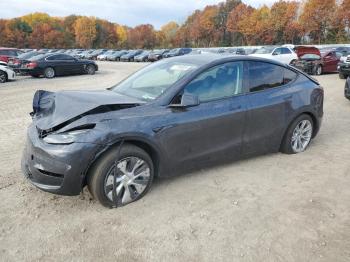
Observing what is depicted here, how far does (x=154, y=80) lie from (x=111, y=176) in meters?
1.61

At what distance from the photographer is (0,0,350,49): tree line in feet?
205

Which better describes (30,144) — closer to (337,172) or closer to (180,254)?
(180,254)

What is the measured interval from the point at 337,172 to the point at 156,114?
2.79m

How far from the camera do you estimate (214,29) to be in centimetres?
9388

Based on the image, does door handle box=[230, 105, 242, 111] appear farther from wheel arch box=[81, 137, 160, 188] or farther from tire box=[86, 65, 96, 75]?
tire box=[86, 65, 96, 75]

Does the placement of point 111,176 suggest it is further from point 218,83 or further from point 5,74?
point 5,74

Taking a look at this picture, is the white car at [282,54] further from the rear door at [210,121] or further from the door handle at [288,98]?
the rear door at [210,121]

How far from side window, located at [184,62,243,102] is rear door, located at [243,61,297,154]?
0.74ft

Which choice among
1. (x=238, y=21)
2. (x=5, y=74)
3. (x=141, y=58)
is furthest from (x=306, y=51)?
(x=238, y=21)

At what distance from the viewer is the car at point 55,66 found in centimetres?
1917

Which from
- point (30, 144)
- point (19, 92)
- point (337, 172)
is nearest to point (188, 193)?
point (30, 144)

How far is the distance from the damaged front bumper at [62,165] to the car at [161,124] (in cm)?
1

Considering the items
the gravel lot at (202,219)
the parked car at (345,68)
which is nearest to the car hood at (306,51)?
the parked car at (345,68)

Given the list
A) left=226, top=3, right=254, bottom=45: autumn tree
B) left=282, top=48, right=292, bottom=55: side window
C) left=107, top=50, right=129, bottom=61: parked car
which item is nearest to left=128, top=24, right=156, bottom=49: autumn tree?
left=226, top=3, right=254, bottom=45: autumn tree
